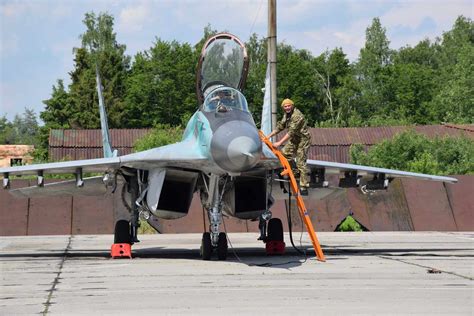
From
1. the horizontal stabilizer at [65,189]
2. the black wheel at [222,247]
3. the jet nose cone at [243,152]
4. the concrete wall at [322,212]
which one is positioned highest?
the jet nose cone at [243,152]

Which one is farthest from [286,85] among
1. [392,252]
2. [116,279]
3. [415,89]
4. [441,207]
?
[116,279]

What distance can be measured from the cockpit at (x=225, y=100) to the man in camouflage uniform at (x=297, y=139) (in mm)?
798

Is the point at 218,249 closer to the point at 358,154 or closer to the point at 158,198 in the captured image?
the point at 158,198

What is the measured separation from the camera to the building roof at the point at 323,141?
45.8 meters

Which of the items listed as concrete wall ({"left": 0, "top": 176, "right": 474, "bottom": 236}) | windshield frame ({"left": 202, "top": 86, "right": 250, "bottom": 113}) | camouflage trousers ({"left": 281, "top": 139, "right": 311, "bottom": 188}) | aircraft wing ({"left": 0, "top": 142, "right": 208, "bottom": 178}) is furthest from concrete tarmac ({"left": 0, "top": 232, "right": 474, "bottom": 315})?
concrete wall ({"left": 0, "top": 176, "right": 474, "bottom": 236})

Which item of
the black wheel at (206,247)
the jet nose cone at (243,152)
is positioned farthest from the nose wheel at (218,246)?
the jet nose cone at (243,152)

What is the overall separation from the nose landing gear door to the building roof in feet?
104

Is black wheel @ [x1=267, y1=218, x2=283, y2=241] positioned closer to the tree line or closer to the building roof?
the building roof

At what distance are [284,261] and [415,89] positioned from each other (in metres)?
64.3

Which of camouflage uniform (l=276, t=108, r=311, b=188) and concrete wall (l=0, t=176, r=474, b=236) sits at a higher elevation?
camouflage uniform (l=276, t=108, r=311, b=188)

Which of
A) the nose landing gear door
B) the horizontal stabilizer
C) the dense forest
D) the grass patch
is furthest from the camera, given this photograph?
the dense forest

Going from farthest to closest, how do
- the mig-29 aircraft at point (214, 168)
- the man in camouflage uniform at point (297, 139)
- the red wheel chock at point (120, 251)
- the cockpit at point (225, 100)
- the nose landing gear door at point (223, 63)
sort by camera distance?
the red wheel chock at point (120, 251) → the nose landing gear door at point (223, 63) → the man in camouflage uniform at point (297, 139) → the cockpit at point (225, 100) → the mig-29 aircraft at point (214, 168)

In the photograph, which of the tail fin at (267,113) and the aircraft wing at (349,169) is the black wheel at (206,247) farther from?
the tail fin at (267,113)

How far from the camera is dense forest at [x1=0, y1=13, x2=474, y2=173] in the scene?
6962cm
